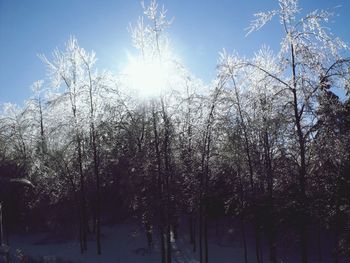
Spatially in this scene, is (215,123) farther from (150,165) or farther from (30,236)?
(30,236)

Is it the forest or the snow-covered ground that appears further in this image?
the snow-covered ground

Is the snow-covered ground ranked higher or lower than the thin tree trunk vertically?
lower

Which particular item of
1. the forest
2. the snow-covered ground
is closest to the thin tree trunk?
the forest

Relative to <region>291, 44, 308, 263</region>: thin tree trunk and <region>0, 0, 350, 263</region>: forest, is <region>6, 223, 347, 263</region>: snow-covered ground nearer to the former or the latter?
<region>0, 0, 350, 263</region>: forest

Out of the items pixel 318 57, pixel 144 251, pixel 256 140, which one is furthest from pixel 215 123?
pixel 144 251

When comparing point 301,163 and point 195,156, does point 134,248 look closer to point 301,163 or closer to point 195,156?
point 195,156

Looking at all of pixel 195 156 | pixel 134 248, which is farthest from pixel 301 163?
pixel 134 248

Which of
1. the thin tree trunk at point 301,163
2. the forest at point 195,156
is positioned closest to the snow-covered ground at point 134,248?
the forest at point 195,156

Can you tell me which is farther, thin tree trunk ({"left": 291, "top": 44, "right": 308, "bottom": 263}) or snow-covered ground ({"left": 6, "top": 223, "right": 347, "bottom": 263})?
snow-covered ground ({"left": 6, "top": 223, "right": 347, "bottom": 263})

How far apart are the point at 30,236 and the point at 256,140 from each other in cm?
1996

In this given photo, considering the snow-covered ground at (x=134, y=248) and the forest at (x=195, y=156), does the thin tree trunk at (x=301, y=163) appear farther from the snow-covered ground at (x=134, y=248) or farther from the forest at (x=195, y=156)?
the snow-covered ground at (x=134, y=248)

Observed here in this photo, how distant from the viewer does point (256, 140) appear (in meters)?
16.6

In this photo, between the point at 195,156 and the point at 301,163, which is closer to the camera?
the point at 301,163

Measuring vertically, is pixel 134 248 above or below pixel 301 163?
below
